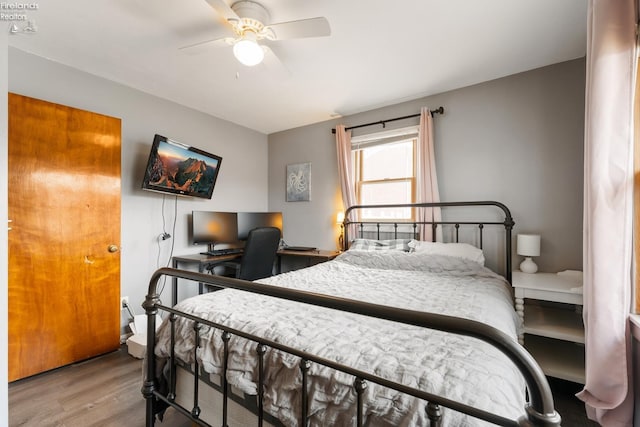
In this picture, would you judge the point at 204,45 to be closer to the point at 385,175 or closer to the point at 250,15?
the point at 250,15

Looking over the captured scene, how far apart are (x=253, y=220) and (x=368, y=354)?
3.07 m

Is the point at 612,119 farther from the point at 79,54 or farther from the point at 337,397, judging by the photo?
the point at 79,54

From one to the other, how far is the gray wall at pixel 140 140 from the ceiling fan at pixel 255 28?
5.10 feet

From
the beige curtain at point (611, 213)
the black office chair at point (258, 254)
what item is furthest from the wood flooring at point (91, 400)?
the black office chair at point (258, 254)

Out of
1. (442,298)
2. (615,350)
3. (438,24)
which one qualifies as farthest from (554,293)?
(438,24)

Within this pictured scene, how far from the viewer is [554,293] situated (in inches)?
74.5

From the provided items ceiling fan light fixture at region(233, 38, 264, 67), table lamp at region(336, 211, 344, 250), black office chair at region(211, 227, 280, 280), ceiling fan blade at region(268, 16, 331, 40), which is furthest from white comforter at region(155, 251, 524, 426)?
table lamp at region(336, 211, 344, 250)

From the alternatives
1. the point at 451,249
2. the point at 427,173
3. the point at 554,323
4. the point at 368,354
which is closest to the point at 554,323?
the point at 554,323

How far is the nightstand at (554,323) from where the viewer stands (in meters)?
1.83

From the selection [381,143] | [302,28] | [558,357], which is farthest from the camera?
[381,143]

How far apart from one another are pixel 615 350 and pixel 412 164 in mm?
2325

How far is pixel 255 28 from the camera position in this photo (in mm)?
1750

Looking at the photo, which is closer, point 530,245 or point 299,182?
point 530,245

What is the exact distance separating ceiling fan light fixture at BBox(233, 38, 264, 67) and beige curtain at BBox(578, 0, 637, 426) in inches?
70.6
